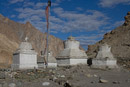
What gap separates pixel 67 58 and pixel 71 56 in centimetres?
55

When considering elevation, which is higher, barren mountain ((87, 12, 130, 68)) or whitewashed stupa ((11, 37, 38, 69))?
barren mountain ((87, 12, 130, 68))

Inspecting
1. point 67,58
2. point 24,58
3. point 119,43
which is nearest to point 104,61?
point 67,58

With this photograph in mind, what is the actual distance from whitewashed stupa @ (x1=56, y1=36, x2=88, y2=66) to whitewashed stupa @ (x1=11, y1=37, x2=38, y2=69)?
167 inches

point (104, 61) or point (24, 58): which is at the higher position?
point (24, 58)

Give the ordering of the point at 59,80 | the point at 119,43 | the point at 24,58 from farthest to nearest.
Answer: the point at 119,43
the point at 24,58
the point at 59,80

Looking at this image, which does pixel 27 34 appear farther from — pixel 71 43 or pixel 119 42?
pixel 71 43

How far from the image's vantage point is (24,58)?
2005 centimetres

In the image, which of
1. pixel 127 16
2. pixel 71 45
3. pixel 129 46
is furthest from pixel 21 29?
pixel 71 45

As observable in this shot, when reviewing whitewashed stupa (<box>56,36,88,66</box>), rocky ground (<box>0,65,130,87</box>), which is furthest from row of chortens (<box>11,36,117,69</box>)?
rocky ground (<box>0,65,130,87</box>)

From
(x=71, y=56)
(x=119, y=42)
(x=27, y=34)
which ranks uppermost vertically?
(x=27, y=34)

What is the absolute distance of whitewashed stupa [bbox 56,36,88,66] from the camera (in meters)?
23.2

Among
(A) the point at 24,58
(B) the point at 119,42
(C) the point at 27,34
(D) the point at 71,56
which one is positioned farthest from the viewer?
(C) the point at 27,34

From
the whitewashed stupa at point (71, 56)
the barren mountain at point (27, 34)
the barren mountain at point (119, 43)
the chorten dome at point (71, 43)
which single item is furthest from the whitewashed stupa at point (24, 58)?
the barren mountain at point (27, 34)

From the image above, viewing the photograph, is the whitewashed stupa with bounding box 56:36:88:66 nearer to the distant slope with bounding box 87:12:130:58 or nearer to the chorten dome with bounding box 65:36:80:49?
the chorten dome with bounding box 65:36:80:49
